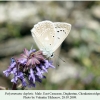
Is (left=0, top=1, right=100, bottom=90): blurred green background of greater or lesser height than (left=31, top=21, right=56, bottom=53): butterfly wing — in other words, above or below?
above

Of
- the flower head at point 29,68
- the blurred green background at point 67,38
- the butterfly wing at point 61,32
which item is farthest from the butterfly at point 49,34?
the blurred green background at point 67,38

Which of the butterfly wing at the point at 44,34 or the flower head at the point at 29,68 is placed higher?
the butterfly wing at the point at 44,34

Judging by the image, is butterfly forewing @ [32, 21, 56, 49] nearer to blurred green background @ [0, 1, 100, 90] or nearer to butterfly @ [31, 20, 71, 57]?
butterfly @ [31, 20, 71, 57]

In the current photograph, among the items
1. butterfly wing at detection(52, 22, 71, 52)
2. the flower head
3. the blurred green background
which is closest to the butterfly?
butterfly wing at detection(52, 22, 71, 52)

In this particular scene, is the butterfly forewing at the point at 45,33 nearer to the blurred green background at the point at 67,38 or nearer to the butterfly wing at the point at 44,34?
the butterfly wing at the point at 44,34

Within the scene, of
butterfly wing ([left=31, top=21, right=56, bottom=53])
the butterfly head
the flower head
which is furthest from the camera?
butterfly wing ([left=31, top=21, right=56, bottom=53])

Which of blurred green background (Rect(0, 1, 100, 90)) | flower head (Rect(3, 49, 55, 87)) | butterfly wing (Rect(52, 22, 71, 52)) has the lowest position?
flower head (Rect(3, 49, 55, 87))

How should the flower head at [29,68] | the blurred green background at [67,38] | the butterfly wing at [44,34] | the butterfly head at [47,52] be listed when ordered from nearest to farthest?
the flower head at [29,68]
the butterfly head at [47,52]
the butterfly wing at [44,34]
the blurred green background at [67,38]
